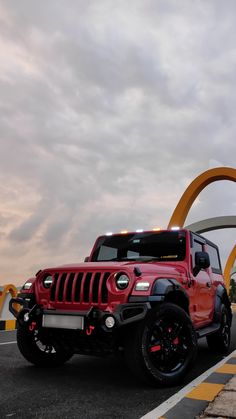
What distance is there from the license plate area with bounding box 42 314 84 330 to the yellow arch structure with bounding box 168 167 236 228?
27.3 meters

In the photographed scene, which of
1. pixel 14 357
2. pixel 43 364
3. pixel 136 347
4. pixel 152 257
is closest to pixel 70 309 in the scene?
pixel 136 347

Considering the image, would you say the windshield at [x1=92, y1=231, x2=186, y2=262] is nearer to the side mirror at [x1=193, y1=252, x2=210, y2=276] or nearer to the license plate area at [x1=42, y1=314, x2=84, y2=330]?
the side mirror at [x1=193, y1=252, x2=210, y2=276]

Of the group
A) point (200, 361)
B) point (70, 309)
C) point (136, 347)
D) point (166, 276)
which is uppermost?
point (166, 276)

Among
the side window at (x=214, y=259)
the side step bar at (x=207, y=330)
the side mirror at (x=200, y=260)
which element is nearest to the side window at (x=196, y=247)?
the side mirror at (x=200, y=260)

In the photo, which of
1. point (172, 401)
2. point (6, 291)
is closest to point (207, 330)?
point (172, 401)

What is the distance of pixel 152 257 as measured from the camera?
19.3 ft

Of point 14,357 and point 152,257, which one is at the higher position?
point 152,257

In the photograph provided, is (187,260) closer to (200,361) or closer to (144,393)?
(200,361)

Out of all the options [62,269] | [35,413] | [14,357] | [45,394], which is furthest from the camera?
[14,357]

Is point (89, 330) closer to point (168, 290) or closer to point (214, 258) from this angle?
point (168, 290)

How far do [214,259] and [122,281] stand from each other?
3.54 m

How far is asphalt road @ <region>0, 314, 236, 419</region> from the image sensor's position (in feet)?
11.8

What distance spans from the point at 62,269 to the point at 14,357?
2.11 m

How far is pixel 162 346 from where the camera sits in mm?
4559
